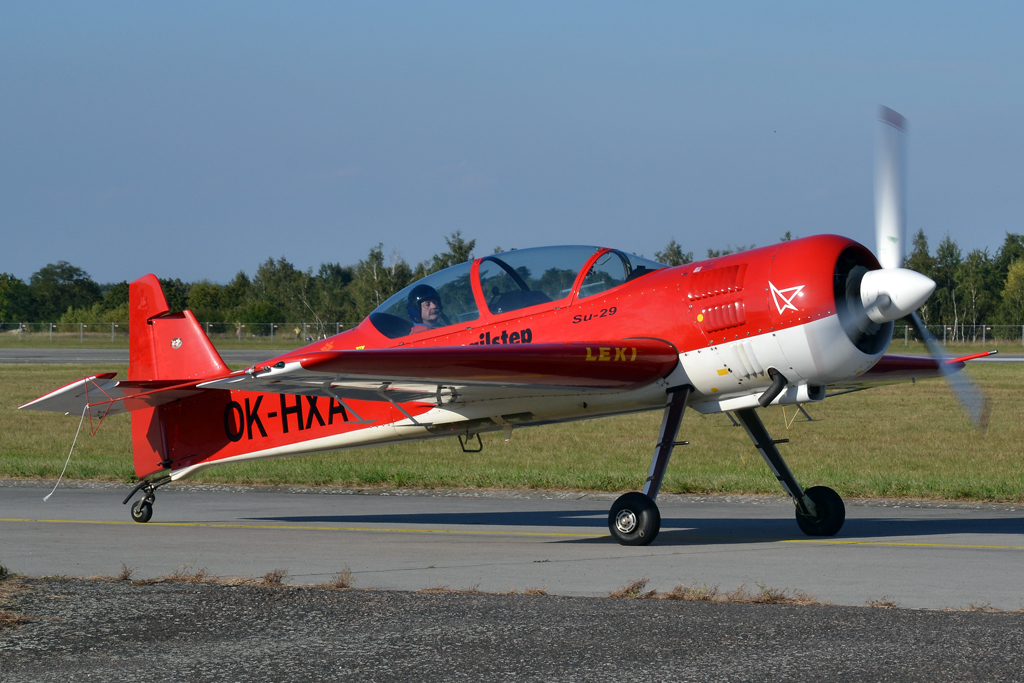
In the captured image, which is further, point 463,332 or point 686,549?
point 463,332

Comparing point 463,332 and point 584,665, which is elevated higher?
point 463,332

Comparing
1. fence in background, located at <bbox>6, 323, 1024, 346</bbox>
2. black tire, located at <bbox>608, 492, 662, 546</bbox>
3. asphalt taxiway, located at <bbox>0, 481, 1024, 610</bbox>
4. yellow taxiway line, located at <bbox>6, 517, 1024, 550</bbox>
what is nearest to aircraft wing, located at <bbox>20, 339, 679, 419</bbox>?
black tire, located at <bbox>608, 492, 662, 546</bbox>

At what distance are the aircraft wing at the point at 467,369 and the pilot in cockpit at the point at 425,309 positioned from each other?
880 mm

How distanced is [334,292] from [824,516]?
72397 millimetres

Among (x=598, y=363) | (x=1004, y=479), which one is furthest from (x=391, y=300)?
(x=1004, y=479)

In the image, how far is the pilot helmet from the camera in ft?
32.7

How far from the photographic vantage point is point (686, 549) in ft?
29.4

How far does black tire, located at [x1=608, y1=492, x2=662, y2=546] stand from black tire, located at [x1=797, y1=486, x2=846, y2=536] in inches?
65.3

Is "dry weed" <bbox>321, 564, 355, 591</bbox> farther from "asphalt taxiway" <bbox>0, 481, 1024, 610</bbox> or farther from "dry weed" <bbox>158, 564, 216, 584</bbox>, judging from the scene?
"dry weed" <bbox>158, 564, 216, 584</bbox>

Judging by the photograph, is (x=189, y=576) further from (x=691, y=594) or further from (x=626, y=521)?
(x=626, y=521)

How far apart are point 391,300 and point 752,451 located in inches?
370

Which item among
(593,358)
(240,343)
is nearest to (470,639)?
(593,358)

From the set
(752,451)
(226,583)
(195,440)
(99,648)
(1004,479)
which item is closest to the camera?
(99,648)

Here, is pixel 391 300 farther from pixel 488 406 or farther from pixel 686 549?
pixel 686 549
